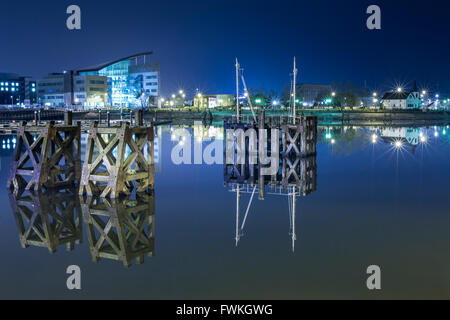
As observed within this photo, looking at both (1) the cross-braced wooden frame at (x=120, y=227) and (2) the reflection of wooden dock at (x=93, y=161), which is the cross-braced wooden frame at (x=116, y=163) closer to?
(2) the reflection of wooden dock at (x=93, y=161)

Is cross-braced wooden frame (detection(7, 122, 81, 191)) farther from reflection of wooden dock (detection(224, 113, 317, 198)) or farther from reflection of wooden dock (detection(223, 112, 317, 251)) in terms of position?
reflection of wooden dock (detection(224, 113, 317, 198))

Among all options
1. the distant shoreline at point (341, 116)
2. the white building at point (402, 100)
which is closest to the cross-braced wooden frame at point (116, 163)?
the distant shoreline at point (341, 116)

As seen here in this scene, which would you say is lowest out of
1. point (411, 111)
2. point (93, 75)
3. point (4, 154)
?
point (4, 154)

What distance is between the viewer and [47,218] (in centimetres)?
1825

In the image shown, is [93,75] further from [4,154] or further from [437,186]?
[437,186]

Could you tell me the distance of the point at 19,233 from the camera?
1617 centimetres

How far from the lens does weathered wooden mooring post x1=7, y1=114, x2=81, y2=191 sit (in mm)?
22703

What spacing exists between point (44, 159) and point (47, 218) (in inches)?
198

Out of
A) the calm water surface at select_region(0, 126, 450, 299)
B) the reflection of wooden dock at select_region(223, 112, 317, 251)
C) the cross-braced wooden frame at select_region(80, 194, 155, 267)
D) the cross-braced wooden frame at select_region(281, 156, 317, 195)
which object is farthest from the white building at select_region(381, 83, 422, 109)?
the cross-braced wooden frame at select_region(80, 194, 155, 267)

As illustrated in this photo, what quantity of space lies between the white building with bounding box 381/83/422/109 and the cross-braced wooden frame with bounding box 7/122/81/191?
439 feet

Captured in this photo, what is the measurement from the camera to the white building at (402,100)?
147 metres

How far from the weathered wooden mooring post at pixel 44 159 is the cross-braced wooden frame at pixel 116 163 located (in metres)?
2.42
